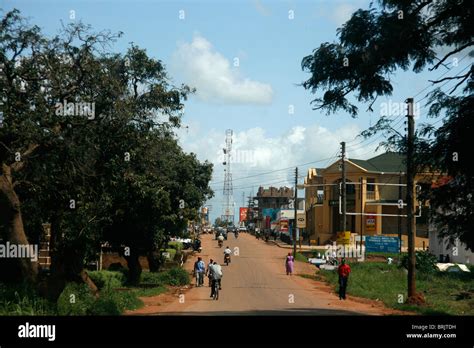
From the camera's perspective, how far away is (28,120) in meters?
18.2

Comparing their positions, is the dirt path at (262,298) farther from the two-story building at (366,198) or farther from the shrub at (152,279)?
the two-story building at (366,198)

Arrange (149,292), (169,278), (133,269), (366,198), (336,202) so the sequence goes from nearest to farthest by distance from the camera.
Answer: (149,292)
(133,269)
(169,278)
(366,198)
(336,202)

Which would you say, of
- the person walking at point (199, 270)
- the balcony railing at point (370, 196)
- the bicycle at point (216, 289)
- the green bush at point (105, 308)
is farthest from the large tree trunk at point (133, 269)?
the balcony railing at point (370, 196)

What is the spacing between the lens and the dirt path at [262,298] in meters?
22.9

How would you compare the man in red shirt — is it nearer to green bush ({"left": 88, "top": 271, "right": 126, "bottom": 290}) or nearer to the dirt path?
the dirt path

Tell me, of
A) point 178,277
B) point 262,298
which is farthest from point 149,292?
point 178,277

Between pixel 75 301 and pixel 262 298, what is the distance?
36.9ft

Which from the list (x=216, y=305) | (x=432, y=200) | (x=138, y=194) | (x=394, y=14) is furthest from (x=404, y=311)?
(x=394, y=14)

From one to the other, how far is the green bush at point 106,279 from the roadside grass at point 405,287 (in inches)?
464

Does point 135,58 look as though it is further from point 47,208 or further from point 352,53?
point 352,53

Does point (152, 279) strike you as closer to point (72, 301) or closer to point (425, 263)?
point (425, 263)

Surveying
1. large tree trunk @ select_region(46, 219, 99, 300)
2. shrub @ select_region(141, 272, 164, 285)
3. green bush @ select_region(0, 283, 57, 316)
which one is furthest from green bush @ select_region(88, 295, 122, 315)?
shrub @ select_region(141, 272, 164, 285)

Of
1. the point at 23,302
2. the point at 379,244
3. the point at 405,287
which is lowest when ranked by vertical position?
the point at 405,287

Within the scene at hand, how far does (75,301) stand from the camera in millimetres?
19719
